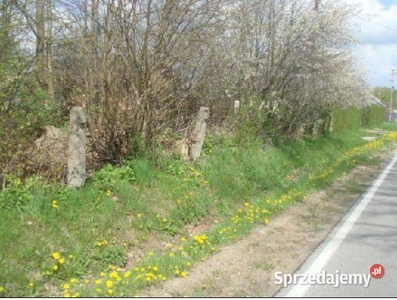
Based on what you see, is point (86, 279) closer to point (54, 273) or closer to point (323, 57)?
point (54, 273)

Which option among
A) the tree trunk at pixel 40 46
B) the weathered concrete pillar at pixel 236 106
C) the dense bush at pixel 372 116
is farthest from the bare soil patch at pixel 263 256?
the dense bush at pixel 372 116

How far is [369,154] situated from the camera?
1784cm

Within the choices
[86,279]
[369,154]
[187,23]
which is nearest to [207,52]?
[187,23]

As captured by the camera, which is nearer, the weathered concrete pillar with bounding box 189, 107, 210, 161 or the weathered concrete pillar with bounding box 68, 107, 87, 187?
the weathered concrete pillar with bounding box 68, 107, 87, 187

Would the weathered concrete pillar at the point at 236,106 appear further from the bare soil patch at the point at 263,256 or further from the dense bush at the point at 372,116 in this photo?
the dense bush at the point at 372,116

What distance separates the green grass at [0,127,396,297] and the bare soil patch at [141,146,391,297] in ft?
0.67

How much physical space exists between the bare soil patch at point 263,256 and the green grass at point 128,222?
203 mm

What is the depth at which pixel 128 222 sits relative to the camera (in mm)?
6379

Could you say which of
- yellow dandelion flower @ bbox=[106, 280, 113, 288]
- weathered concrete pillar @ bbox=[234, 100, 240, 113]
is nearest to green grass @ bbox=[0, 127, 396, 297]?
yellow dandelion flower @ bbox=[106, 280, 113, 288]

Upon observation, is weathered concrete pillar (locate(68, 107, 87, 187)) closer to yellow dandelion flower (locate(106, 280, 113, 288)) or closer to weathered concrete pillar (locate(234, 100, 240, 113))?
yellow dandelion flower (locate(106, 280, 113, 288))

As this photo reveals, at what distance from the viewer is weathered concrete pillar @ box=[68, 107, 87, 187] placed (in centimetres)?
667

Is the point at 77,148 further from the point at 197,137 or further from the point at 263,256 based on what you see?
the point at 197,137

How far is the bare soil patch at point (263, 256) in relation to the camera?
185 inches

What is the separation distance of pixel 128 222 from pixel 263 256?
77.7 inches
